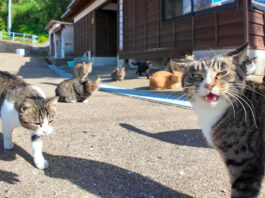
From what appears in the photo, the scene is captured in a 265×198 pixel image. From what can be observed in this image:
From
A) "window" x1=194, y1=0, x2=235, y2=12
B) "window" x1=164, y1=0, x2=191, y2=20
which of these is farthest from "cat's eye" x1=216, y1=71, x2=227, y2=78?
"window" x1=164, y1=0, x2=191, y2=20

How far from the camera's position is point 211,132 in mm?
1914

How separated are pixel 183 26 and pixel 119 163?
26.5 ft

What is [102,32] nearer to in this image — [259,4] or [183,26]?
[183,26]

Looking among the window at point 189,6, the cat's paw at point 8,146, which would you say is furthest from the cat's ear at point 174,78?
the cat's paw at point 8,146

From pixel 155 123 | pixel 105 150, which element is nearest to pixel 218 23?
pixel 155 123

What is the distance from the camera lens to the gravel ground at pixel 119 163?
2170 mm

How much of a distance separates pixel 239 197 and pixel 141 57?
10.6 m

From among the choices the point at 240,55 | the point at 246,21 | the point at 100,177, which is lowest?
the point at 100,177

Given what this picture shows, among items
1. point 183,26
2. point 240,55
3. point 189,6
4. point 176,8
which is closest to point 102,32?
point 176,8

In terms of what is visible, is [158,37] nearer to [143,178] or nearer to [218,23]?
[218,23]

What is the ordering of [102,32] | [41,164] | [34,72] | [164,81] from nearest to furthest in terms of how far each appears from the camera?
[41,164], [164,81], [34,72], [102,32]

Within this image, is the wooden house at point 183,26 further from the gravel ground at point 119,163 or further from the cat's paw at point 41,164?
the cat's paw at point 41,164

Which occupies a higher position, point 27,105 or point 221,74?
point 221,74

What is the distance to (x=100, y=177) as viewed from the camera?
2.40 metres
